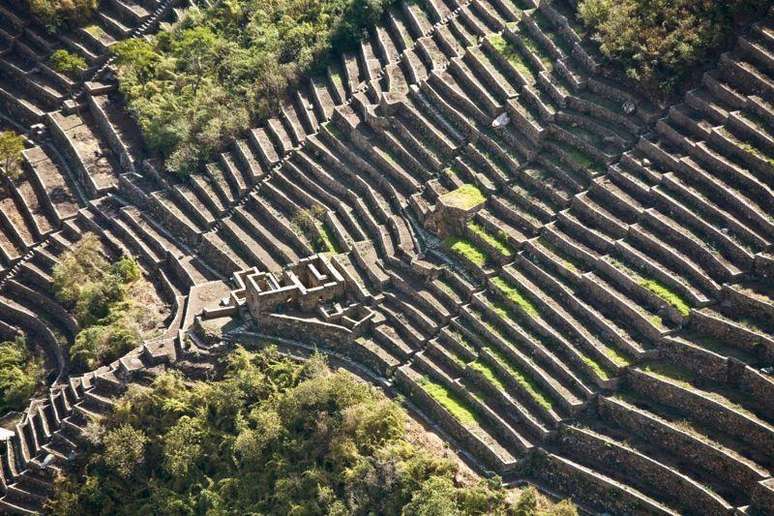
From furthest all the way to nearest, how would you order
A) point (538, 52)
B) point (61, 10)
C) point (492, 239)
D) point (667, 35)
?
point (61, 10)
point (538, 52)
point (667, 35)
point (492, 239)

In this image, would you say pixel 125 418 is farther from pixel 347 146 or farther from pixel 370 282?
pixel 347 146

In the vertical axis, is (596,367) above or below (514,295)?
below

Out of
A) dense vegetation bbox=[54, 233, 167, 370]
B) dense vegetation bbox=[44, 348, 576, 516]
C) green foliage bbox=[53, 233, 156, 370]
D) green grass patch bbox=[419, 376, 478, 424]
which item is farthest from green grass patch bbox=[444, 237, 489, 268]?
green foliage bbox=[53, 233, 156, 370]

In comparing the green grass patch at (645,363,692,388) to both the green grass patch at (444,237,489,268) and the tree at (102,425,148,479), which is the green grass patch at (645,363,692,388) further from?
the tree at (102,425,148,479)

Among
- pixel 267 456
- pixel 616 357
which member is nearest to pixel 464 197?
pixel 616 357

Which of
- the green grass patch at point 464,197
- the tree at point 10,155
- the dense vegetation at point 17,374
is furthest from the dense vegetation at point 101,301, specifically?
the green grass patch at point 464,197

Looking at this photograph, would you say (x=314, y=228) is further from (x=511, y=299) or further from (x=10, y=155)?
(x=10, y=155)

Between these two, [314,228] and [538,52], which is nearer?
[314,228]
